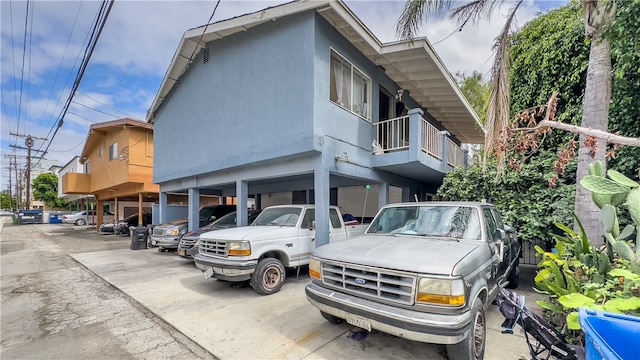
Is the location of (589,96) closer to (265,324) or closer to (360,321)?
(360,321)

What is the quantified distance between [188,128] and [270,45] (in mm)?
5504

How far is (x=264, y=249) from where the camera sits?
595cm

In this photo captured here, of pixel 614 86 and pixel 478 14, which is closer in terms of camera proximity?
pixel 478 14

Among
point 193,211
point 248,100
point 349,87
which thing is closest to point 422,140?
point 349,87

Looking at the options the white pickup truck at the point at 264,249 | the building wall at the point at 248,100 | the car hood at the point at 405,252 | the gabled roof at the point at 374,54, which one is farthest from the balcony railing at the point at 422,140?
the car hood at the point at 405,252

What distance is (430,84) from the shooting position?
11.0m

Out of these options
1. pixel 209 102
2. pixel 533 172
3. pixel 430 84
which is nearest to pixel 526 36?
pixel 430 84

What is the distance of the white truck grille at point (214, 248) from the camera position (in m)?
5.89

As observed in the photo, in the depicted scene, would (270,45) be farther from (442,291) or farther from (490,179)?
(442,291)

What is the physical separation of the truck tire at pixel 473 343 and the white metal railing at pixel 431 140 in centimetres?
571

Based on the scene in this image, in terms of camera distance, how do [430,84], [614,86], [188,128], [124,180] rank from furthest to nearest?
[124,180]
[188,128]
[430,84]
[614,86]

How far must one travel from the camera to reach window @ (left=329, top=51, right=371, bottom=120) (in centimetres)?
807

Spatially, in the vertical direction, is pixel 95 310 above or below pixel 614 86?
below

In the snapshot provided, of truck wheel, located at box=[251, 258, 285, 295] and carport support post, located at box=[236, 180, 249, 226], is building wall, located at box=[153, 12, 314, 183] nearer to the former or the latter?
carport support post, located at box=[236, 180, 249, 226]
